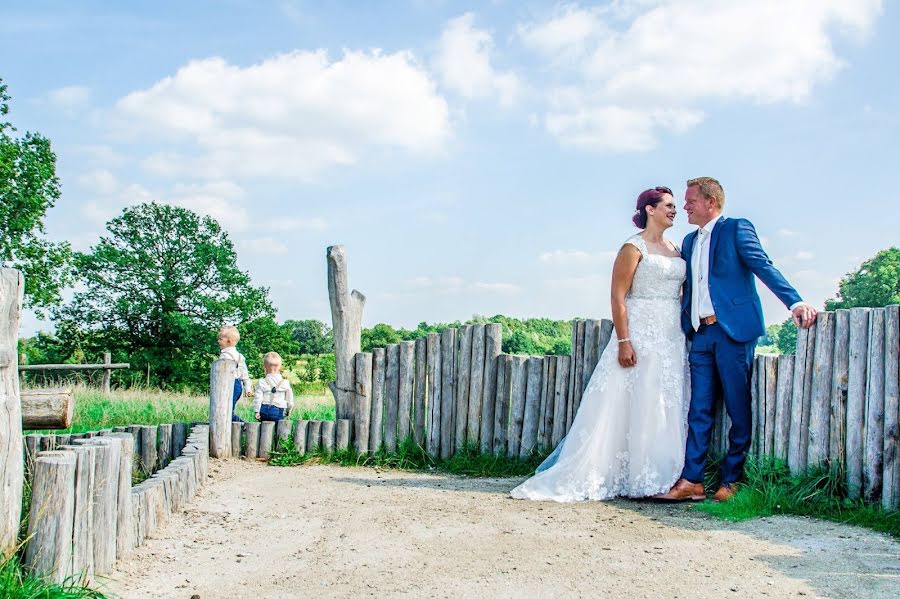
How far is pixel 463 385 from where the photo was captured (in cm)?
864

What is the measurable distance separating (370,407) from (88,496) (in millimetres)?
4607

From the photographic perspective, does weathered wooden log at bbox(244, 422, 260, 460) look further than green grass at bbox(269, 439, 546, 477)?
Yes

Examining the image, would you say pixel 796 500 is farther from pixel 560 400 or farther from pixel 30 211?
pixel 30 211

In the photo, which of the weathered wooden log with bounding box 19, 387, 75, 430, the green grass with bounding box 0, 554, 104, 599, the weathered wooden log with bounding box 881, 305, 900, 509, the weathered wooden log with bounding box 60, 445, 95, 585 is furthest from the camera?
the weathered wooden log with bounding box 881, 305, 900, 509

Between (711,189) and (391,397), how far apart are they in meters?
4.09

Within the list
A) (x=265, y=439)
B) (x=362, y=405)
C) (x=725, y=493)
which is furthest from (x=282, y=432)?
(x=725, y=493)

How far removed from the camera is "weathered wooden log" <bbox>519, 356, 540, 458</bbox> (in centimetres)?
825

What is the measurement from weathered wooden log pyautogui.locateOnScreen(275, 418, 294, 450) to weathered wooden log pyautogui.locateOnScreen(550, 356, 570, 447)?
2958mm

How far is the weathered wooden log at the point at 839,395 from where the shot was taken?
6375mm

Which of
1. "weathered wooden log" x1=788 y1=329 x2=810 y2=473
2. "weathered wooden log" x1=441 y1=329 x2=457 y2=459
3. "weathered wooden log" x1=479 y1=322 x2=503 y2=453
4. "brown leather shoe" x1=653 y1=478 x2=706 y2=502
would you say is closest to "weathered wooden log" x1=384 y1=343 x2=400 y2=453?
"weathered wooden log" x1=441 y1=329 x2=457 y2=459

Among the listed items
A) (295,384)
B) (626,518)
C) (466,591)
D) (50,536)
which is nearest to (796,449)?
(626,518)

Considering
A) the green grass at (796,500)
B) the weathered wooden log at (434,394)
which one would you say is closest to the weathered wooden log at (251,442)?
the weathered wooden log at (434,394)

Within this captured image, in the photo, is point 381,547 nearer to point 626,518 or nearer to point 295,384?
point 626,518

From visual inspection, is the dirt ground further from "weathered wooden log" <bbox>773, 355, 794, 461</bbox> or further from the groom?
"weathered wooden log" <bbox>773, 355, 794, 461</bbox>
